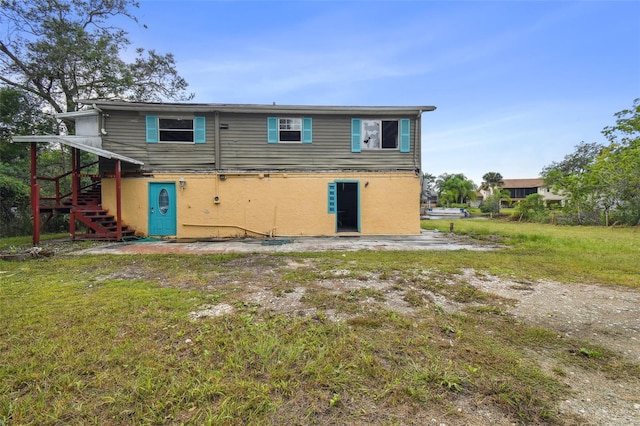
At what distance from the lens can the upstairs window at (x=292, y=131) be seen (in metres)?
11.0

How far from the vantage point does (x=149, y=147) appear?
10.6m

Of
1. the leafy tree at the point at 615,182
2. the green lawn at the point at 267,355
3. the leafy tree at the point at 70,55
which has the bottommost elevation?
the green lawn at the point at 267,355

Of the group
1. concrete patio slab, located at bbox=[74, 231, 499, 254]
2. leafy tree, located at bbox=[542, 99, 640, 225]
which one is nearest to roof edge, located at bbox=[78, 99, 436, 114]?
concrete patio slab, located at bbox=[74, 231, 499, 254]

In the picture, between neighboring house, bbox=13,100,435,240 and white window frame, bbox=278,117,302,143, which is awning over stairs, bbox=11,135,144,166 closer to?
neighboring house, bbox=13,100,435,240

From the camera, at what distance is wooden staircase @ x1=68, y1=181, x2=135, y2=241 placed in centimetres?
936

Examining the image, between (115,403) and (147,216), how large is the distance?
10.2m

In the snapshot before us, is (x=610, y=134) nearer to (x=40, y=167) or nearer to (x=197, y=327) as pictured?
(x=197, y=327)

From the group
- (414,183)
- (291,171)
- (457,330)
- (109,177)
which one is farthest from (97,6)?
(457,330)

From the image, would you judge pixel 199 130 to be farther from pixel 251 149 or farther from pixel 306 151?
pixel 306 151

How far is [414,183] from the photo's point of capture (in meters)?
11.2

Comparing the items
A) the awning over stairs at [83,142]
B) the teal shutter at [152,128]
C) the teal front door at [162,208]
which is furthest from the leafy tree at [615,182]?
the awning over stairs at [83,142]

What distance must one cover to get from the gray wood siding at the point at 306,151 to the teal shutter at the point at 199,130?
684mm

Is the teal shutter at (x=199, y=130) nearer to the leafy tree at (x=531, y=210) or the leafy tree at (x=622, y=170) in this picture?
the leafy tree at (x=622, y=170)

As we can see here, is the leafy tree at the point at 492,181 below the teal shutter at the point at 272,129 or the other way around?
the other way around
